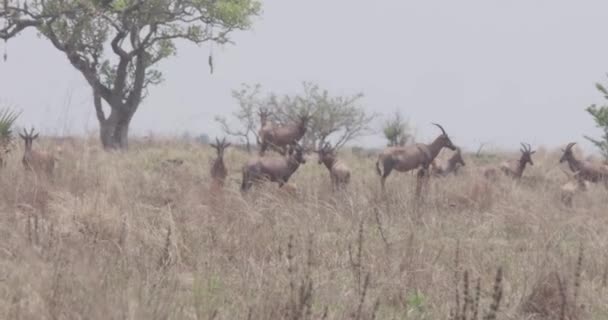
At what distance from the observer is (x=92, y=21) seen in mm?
24453

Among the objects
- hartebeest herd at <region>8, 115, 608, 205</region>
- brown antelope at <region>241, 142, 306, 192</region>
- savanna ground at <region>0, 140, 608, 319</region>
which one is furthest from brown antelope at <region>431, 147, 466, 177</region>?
brown antelope at <region>241, 142, 306, 192</region>

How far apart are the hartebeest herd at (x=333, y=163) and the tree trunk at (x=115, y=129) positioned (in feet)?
32.3

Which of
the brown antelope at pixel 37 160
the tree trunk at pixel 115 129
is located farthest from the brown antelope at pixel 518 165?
the tree trunk at pixel 115 129

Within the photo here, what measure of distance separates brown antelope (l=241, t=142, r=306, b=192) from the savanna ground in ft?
1.29

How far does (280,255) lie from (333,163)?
633cm

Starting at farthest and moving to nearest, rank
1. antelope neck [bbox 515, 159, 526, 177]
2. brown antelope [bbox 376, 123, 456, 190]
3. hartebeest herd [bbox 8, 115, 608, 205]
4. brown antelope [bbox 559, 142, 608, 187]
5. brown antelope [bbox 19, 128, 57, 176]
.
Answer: antelope neck [bbox 515, 159, 526, 177] < brown antelope [bbox 559, 142, 608, 187] < brown antelope [bbox 376, 123, 456, 190] < hartebeest herd [bbox 8, 115, 608, 205] < brown antelope [bbox 19, 128, 57, 176]

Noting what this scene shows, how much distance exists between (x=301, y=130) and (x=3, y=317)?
11136 millimetres

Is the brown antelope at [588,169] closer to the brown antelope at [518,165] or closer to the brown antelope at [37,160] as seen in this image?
the brown antelope at [518,165]

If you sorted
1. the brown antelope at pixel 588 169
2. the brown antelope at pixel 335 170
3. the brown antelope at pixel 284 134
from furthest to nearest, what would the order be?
the brown antelope at pixel 284 134 → the brown antelope at pixel 588 169 → the brown antelope at pixel 335 170

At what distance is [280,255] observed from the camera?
4.60 m

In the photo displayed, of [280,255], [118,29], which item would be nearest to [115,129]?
[118,29]

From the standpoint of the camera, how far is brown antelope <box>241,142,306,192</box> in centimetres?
955

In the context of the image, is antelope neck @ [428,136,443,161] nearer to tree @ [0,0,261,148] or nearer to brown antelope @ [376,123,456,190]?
brown antelope @ [376,123,456,190]

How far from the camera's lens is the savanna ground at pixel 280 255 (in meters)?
3.37
